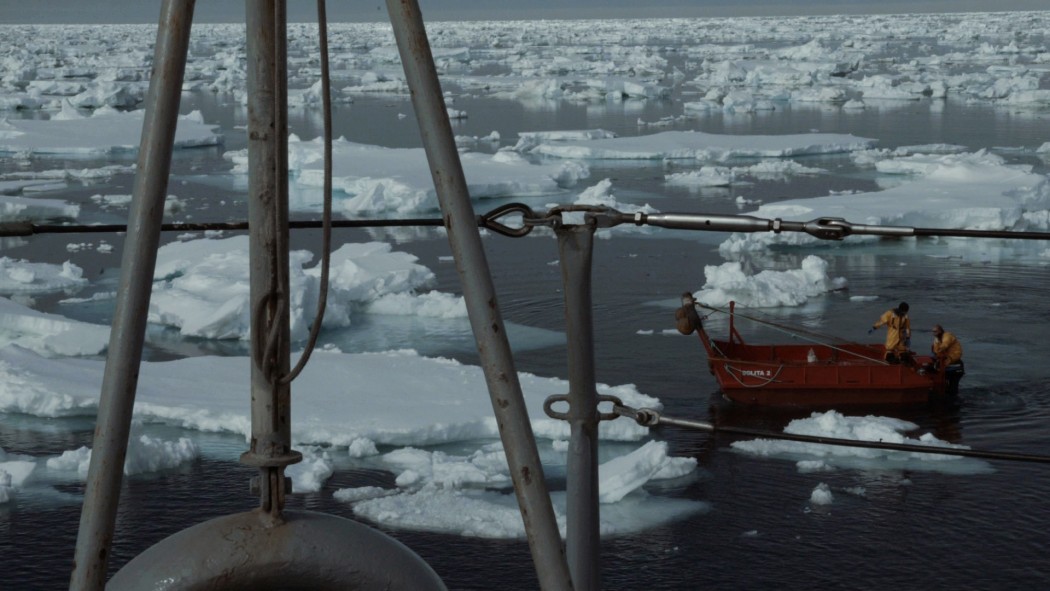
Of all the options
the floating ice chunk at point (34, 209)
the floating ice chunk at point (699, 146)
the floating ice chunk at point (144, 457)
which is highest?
the floating ice chunk at point (34, 209)

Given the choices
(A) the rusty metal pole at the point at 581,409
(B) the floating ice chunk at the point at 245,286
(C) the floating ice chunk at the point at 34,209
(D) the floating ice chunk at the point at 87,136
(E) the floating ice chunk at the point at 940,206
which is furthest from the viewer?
(D) the floating ice chunk at the point at 87,136

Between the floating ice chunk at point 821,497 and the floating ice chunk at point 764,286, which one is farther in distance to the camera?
the floating ice chunk at point 764,286

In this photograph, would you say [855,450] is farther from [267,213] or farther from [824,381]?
[267,213]

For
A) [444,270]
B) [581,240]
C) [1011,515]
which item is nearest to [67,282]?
[444,270]

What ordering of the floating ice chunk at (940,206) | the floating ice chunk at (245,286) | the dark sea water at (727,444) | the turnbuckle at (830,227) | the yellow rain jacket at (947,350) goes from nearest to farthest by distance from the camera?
1. the turnbuckle at (830,227)
2. the dark sea water at (727,444)
3. the yellow rain jacket at (947,350)
4. the floating ice chunk at (245,286)
5. the floating ice chunk at (940,206)


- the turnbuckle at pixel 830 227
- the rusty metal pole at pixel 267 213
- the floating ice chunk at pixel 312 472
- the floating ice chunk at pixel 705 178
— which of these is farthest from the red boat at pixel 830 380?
the rusty metal pole at pixel 267 213

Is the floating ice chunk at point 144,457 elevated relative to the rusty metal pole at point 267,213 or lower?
lower

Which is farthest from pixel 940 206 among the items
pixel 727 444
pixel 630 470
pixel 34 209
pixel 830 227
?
pixel 830 227

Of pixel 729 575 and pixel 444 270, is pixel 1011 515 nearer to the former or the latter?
pixel 729 575

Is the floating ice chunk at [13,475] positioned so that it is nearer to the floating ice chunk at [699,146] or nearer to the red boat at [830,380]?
the red boat at [830,380]
